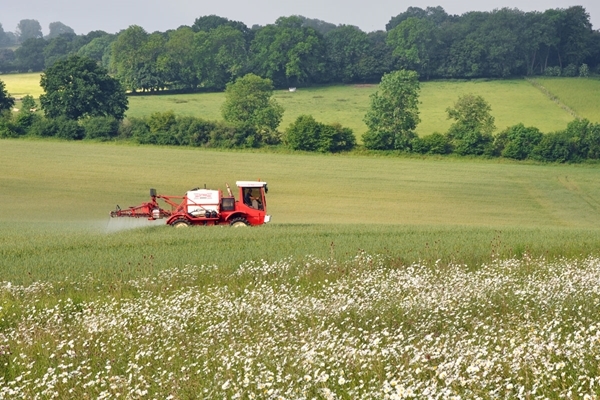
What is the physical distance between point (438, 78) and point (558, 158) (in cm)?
5380

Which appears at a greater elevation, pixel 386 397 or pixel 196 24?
pixel 196 24

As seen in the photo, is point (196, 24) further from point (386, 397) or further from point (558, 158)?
point (386, 397)

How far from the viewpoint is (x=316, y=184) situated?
4925 cm

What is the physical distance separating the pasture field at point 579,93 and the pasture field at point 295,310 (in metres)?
55.0

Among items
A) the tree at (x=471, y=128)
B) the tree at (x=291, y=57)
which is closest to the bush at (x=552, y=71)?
the tree at (x=291, y=57)

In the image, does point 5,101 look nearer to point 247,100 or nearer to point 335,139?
point 247,100

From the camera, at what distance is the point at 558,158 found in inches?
2437

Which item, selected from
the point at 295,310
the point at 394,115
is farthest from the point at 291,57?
the point at 295,310

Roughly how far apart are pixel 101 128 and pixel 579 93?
2448 inches

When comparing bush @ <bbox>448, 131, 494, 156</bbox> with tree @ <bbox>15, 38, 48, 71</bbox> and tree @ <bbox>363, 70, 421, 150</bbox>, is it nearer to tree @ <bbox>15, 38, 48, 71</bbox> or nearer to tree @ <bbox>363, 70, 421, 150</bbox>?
tree @ <bbox>363, 70, 421, 150</bbox>

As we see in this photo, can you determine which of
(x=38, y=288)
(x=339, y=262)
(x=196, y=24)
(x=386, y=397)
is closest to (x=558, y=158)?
(x=339, y=262)

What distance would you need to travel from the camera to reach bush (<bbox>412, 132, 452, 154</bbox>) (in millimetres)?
64438

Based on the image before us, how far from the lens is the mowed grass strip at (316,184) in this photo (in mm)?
39388

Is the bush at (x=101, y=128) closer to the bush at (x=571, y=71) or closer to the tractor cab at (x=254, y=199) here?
the tractor cab at (x=254, y=199)
